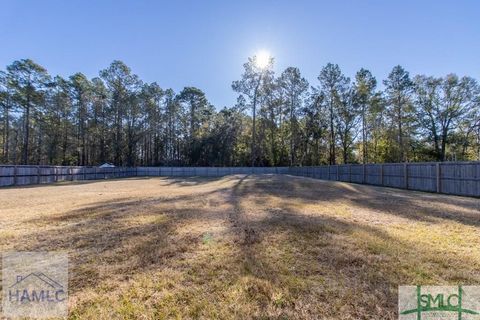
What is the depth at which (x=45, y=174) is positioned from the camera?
69.4 ft

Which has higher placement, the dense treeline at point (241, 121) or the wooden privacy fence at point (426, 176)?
the dense treeline at point (241, 121)

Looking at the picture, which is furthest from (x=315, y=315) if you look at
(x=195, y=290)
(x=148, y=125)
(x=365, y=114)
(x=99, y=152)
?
(x=99, y=152)

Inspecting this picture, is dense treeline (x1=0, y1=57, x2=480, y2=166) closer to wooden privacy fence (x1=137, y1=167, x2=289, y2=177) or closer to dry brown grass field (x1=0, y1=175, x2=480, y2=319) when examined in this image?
wooden privacy fence (x1=137, y1=167, x2=289, y2=177)

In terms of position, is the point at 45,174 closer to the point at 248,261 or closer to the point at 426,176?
the point at 248,261

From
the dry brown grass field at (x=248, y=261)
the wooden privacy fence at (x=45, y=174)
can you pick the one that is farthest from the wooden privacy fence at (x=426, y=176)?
the wooden privacy fence at (x=45, y=174)

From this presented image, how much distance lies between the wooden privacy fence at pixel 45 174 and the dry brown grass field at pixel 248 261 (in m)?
16.4

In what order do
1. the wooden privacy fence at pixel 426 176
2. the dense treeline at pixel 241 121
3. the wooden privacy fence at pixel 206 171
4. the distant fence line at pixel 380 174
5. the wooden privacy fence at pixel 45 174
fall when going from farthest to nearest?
the wooden privacy fence at pixel 206 171, the dense treeline at pixel 241 121, the wooden privacy fence at pixel 45 174, the distant fence line at pixel 380 174, the wooden privacy fence at pixel 426 176

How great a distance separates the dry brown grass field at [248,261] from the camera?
217cm

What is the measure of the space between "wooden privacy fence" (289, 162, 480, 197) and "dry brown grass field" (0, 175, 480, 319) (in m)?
7.26

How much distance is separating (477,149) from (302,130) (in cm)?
2181

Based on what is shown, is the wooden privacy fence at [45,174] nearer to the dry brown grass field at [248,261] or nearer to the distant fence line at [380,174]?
the distant fence line at [380,174]

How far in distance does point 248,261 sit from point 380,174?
16.9 metres

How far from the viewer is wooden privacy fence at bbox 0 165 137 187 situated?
1769 centimetres

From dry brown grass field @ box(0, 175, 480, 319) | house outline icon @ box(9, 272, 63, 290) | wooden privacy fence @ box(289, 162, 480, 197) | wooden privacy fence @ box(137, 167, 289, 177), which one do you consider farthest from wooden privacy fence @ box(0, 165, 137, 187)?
wooden privacy fence @ box(289, 162, 480, 197)
